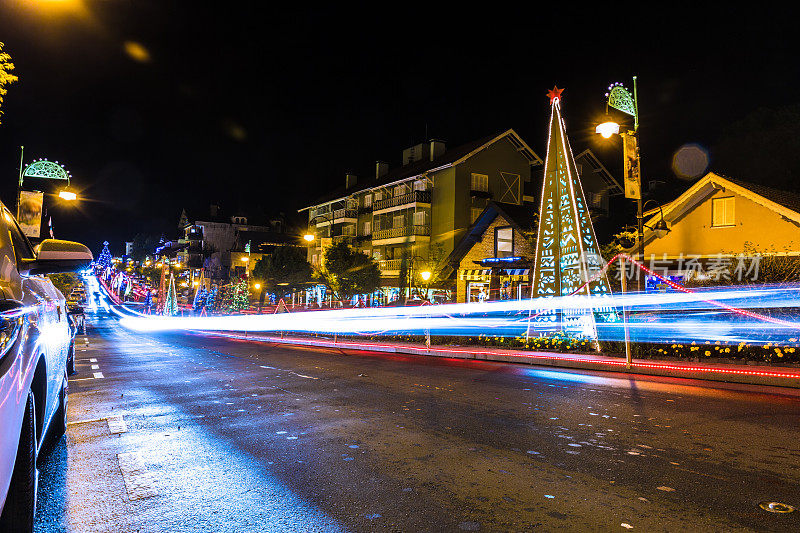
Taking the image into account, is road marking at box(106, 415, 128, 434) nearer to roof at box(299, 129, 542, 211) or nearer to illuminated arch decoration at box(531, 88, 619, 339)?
illuminated arch decoration at box(531, 88, 619, 339)

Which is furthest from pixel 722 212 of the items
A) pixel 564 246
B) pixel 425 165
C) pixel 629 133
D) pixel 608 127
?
pixel 425 165

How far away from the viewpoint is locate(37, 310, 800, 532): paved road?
11.9ft

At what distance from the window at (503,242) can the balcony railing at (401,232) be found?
10.9m

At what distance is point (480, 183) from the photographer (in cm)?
4319

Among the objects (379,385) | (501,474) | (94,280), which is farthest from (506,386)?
(94,280)

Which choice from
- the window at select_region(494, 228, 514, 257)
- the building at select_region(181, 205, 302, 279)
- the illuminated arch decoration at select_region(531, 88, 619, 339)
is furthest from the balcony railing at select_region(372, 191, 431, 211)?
the building at select_region(181, 205, 302, 279)

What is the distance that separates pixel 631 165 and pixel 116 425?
47.2 ft

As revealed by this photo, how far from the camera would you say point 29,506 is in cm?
283

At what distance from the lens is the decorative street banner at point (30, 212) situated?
14.7 meters

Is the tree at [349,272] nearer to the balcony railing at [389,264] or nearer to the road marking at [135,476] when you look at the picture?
the balcony railing at [389,264]

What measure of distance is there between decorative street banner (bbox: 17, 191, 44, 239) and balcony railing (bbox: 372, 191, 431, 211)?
31.6m

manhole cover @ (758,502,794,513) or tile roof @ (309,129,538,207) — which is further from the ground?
tile roof @ (309,129,538,207)

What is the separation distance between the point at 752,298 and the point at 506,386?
27.6 ft

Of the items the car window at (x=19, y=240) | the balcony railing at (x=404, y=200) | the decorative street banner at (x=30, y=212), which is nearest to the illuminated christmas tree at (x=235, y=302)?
the balcony railing at (x=404, y=200)
